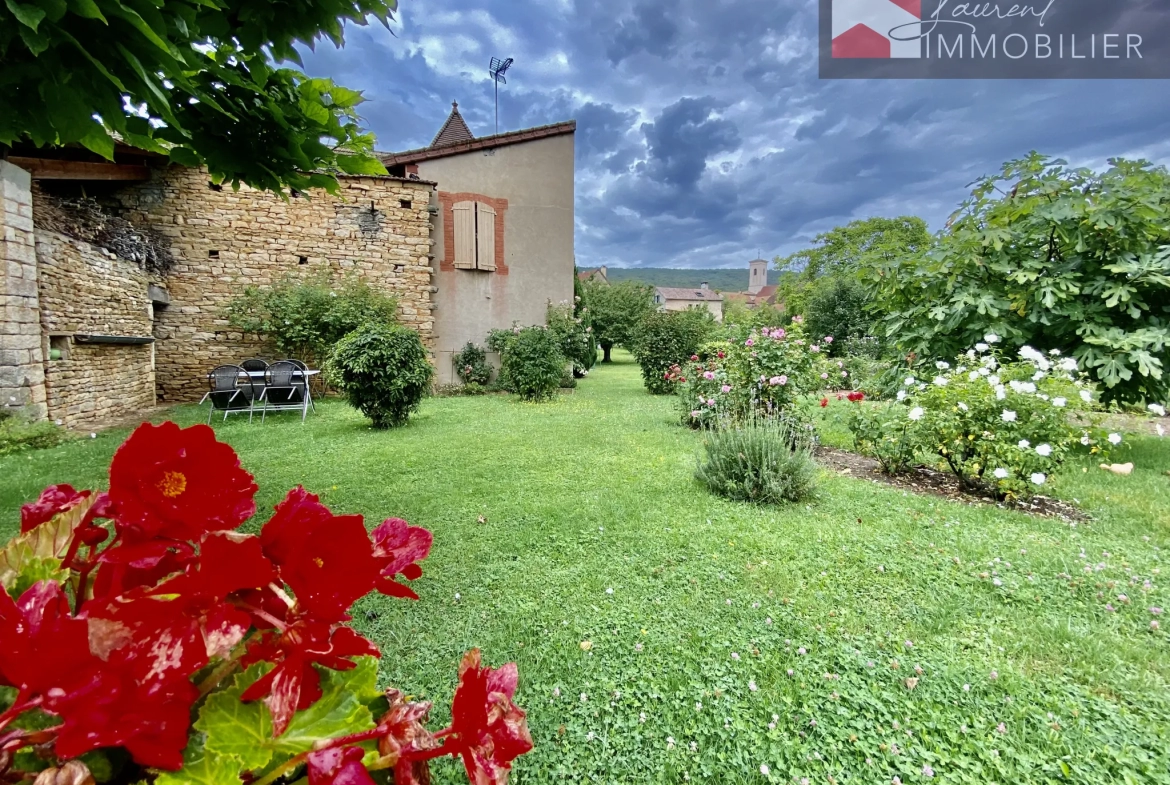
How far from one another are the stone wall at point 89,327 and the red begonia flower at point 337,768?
825cm

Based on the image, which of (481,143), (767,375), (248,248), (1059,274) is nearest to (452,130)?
(481,143)

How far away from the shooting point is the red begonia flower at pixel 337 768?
357 millimetres

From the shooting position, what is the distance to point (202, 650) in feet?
1.19

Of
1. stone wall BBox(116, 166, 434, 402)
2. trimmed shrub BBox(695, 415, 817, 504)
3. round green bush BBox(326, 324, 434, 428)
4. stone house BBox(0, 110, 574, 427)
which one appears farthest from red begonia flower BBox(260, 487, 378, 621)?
stone wall BBox(116, 166, 434, 402)

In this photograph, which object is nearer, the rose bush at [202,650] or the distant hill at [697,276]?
the rose bush at [202,650]

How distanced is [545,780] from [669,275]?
118 metres

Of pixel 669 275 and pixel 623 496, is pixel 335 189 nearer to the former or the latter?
pixel 623 496

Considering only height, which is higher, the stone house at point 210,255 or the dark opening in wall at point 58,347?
the stone house at point 210,255

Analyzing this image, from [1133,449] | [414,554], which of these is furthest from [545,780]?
[1133,449]

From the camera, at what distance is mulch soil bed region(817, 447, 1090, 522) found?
11.6 feet

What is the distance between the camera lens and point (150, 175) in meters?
8.80

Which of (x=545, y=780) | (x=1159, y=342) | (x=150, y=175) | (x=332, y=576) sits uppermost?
(x=150, y=175)

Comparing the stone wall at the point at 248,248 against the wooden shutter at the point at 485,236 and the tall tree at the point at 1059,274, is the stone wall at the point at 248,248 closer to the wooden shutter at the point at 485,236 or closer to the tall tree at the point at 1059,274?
the wooden shutter at the point at 485,236

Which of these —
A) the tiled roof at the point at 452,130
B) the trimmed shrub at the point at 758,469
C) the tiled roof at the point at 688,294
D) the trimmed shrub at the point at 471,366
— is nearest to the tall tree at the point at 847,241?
the tiled roof at the point at 452,130
